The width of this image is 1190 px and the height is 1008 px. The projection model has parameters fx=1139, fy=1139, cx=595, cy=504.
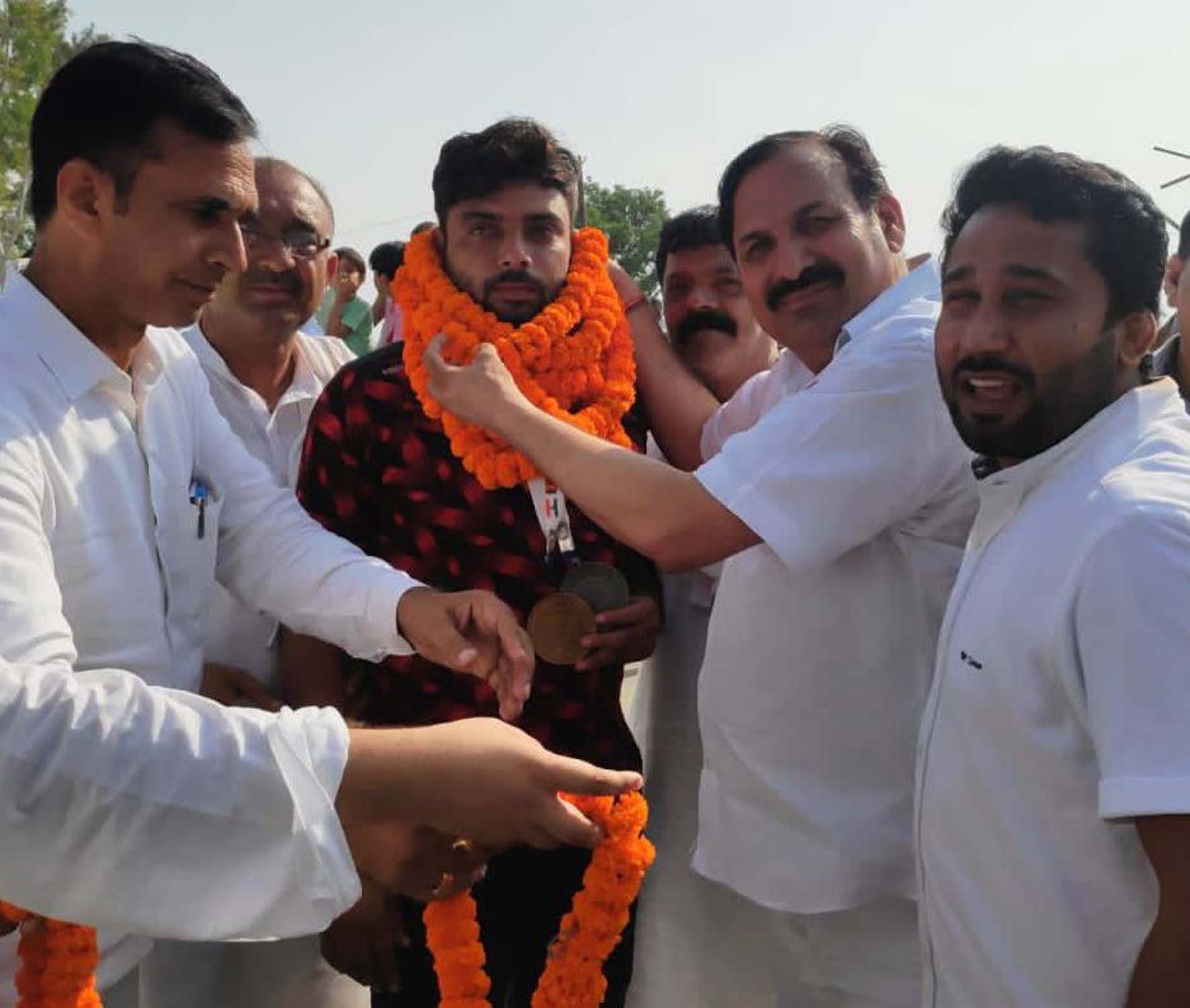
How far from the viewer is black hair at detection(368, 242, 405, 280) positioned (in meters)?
7.68

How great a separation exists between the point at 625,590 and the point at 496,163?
43.4 inches

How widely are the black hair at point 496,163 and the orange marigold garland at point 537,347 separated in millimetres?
181

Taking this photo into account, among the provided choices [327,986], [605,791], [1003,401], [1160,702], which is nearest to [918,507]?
[1003,401]

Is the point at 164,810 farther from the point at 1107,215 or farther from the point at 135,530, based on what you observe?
the point at 1107,215

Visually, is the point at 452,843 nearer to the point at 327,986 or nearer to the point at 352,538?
the point at 352,538

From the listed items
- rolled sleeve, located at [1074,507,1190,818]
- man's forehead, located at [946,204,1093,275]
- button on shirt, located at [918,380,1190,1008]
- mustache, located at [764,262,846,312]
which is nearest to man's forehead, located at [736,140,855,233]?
mustache, located at [764,262,846,312]

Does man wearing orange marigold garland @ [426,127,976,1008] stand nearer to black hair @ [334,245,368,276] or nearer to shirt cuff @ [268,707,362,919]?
shirt cuff @ [268,707,362,919]

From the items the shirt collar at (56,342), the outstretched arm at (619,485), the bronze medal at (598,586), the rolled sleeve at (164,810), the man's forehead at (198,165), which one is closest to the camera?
the rolled sleeve at (164,810)

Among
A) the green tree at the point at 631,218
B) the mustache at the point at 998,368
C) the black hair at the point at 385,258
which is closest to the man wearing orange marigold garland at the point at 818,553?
the mustache at the point at 998,368

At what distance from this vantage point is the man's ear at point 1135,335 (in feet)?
6.32

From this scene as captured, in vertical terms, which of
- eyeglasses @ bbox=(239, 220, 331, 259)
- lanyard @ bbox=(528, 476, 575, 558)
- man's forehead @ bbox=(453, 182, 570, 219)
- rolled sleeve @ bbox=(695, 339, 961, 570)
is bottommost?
lanyard @ bbox=(528, 476, 575, 558)

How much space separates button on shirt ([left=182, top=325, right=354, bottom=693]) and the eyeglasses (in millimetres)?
297

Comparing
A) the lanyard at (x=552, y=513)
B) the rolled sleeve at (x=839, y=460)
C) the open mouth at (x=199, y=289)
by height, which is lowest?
the lanyard at (x=552, y=513)

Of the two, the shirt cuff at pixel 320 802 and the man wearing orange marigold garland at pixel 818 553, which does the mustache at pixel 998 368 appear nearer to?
the man wearing orange marigold garland at pixel 818 553
